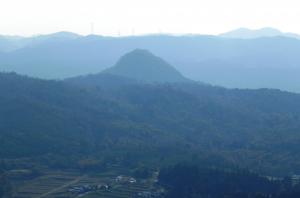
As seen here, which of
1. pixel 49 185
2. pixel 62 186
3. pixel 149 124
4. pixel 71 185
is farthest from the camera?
pixel 149 124

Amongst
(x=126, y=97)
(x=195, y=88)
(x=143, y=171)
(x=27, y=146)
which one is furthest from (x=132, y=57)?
(x=143, y=171)

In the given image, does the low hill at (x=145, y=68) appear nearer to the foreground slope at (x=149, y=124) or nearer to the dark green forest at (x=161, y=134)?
the dark green forest at (x=161, y=134)

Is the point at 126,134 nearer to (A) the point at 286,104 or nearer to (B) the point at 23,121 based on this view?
(B) the point at 23,121

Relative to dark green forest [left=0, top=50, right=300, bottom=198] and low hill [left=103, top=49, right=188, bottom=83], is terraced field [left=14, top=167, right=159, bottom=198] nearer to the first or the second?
dark green forest [left=0, top=50, right=300, bottom=198]

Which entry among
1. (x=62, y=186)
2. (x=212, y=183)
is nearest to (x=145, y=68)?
(x=62, y=186)

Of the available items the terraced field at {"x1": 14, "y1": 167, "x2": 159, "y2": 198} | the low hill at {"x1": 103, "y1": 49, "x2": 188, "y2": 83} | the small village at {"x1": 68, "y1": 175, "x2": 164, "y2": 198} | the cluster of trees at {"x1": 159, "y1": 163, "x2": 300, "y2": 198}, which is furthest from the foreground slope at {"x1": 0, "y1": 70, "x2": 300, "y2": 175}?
the low hill at {"x1": 103, "y1": 49, "x2": 188, "y2": 83}

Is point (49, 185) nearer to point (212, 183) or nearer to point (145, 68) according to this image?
point (212, 183)

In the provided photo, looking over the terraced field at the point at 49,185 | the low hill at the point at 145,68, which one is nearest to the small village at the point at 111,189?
the terraced field at the point at 49,185

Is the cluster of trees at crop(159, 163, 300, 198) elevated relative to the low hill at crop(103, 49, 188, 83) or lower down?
lower down
